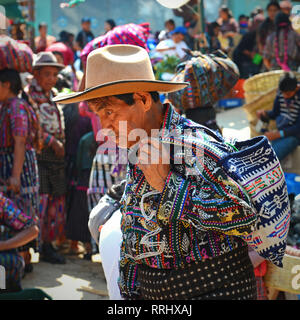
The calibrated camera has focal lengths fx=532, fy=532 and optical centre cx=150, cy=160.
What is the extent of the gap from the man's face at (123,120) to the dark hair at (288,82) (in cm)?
344

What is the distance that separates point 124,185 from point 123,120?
802 mm

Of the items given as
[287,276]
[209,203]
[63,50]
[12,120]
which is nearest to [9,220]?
[12,120]

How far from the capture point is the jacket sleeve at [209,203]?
5.83 feet

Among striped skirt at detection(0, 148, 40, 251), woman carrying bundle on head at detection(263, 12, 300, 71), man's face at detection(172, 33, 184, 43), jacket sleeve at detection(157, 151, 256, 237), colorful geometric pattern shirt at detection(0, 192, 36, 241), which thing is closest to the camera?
jacket sleeve at detection(157, 151, 256, 237)

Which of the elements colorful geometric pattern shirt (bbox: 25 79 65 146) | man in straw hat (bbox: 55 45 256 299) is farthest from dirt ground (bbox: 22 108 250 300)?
man in straw hat (bbox: 55 45 256 299)

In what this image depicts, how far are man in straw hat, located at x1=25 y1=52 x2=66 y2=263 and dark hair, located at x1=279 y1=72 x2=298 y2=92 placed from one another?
2.26 meters

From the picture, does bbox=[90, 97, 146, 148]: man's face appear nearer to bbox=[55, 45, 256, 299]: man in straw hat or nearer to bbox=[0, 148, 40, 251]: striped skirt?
bbox=[55, 45, 256, 299]: man in straw hat

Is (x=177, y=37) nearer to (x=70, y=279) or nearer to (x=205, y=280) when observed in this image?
(x=70, y=279)

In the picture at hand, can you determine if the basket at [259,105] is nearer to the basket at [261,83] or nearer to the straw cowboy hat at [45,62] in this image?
the basket at [261,83]

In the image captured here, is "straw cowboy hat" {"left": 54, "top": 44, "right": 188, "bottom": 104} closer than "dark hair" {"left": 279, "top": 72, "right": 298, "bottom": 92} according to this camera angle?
Yes

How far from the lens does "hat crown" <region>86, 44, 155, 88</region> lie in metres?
2.03

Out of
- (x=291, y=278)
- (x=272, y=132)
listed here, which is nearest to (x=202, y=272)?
(x=291, y=278)

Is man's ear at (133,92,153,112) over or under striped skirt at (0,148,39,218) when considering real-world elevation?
over
